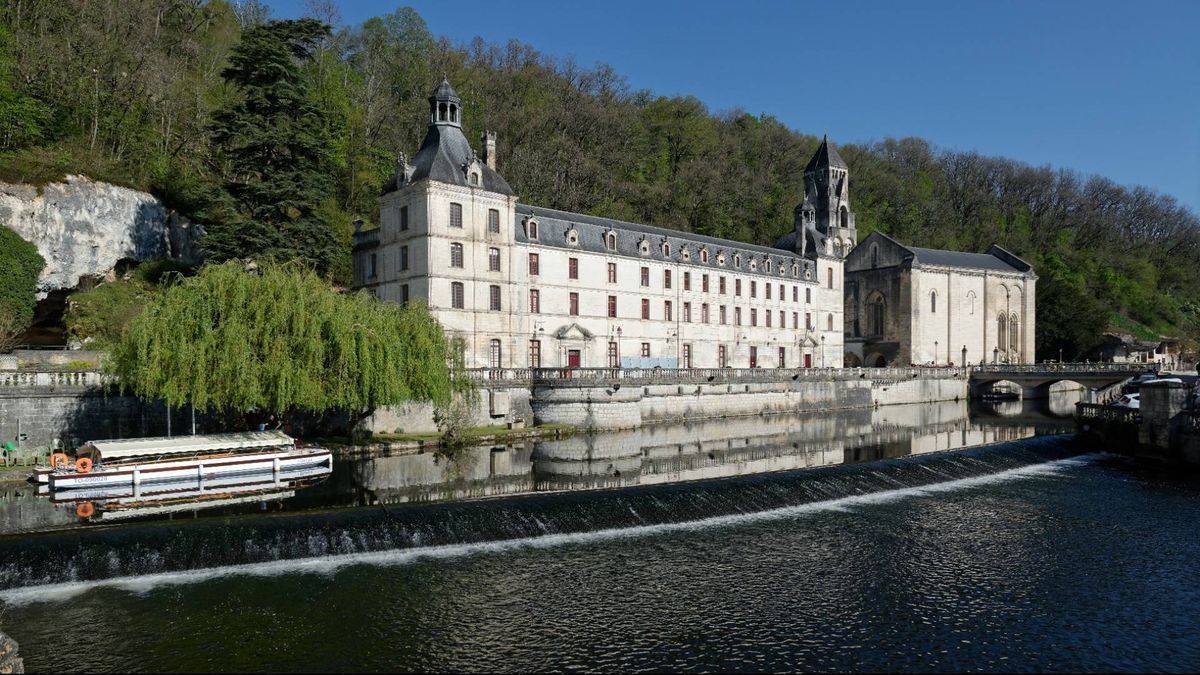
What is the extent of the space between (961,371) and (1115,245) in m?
54.7

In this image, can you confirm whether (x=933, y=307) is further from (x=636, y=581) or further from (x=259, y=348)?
(x=636, y=581)

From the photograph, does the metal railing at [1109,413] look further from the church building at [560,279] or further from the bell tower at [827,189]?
the bell tower at [827,189]

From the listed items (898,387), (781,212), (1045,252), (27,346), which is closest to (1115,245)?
(1045,252)

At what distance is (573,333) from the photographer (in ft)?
149

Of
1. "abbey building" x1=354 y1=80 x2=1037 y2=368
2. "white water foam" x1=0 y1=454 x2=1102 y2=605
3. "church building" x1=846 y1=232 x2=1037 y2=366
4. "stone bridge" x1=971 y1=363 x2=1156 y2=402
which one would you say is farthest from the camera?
"church building" x1=846 y1=232 x2=1037 y2=366

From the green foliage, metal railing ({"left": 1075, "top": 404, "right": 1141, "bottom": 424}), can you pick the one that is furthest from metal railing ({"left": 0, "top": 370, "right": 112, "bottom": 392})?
metal railing ({"left": 1075, "top": 404, "right": 1141, "bottom": 424})

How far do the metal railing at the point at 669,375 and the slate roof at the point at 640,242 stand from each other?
9.21 metres

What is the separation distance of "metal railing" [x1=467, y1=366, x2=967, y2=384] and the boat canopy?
1125 centimetres

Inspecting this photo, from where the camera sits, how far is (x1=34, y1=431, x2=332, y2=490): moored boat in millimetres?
20578

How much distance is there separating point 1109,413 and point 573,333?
27540 mm

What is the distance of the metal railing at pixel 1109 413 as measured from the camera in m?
30.5

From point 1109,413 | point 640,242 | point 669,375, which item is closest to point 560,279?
point 640,242

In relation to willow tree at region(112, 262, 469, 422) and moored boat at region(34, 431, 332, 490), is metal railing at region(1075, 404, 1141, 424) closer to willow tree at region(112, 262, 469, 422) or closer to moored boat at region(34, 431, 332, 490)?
willow tree at region(112, 262, 469, 422)

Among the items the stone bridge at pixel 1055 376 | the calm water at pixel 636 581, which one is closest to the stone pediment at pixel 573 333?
the calm water at pixel 636 581
